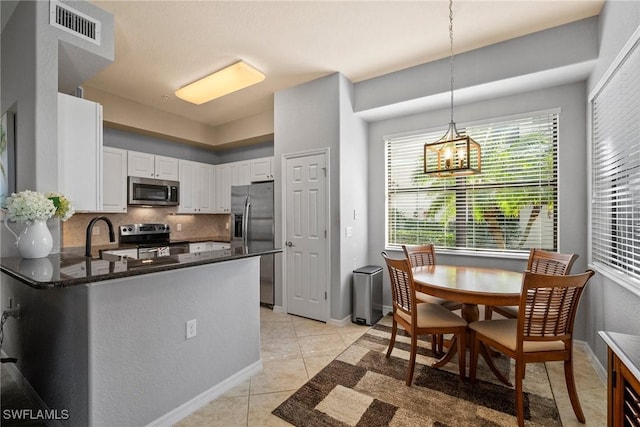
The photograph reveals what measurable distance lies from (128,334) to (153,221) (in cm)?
353

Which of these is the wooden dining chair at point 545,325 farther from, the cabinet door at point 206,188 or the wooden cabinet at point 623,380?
the cabinet door at point 206,188

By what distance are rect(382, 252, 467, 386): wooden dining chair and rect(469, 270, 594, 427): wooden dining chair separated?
1.28 ft

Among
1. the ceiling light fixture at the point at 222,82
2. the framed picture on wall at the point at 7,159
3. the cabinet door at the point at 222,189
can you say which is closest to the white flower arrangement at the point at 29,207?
the framed picture on wall at the point at 7,159

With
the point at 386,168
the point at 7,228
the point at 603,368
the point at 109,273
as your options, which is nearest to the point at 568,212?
the point at 603,368

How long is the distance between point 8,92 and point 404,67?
3.62 meters

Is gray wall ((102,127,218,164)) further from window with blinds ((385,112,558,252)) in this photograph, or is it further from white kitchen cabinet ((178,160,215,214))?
window with blinds ((385,112,558,252))

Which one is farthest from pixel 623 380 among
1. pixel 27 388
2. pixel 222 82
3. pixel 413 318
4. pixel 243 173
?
pixel 243 173

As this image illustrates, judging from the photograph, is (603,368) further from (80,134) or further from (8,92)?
(8,92)

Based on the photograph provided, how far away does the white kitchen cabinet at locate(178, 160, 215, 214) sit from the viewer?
4855mm

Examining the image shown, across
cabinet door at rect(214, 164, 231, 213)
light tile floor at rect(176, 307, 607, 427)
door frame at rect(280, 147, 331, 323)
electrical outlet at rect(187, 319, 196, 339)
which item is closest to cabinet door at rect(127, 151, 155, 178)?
cabinet door at rect(214, 164, 231, 213)

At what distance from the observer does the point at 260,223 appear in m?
4.22

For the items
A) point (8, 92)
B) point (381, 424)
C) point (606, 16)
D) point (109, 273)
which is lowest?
point (381, 424)

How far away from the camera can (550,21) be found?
8.30 feet

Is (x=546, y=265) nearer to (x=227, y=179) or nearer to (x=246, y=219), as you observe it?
(x=246, y=219)
